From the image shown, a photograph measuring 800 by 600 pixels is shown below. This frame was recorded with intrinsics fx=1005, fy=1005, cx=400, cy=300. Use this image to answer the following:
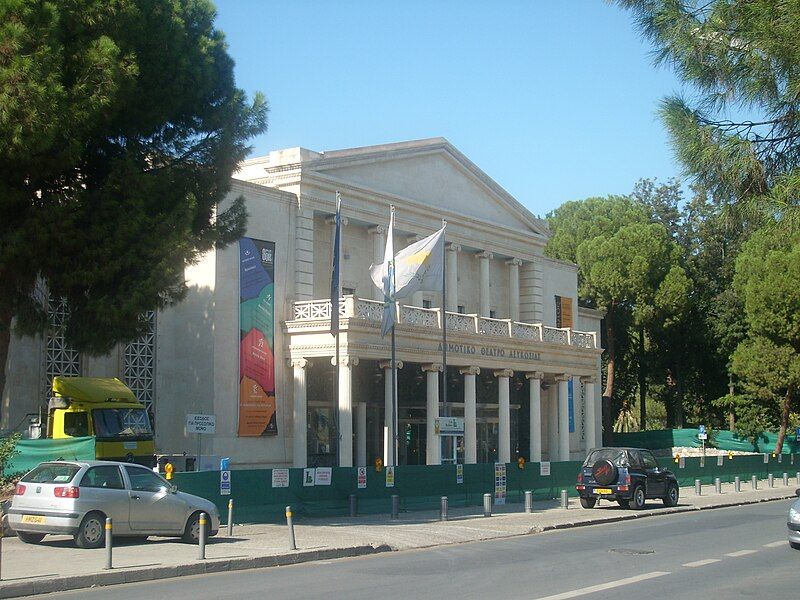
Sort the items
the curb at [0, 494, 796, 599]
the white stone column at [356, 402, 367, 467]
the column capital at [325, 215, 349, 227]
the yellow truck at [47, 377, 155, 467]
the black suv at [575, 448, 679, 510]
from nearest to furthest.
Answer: the curb at [0, 494, 796, 599] → the yellow truck at [47, 377, 155, 467] → the black suv at [575, 448, 679, 510] → the column capital at [325, 215, 349, 227] → the white stone column at [356, 402, 367, 467]

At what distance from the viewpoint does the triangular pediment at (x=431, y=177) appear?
41438mm

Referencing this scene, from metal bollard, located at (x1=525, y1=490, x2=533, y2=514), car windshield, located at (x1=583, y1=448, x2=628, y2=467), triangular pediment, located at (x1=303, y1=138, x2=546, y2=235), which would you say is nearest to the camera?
metal bollard, located at (x1=525, y1=490, x2=533, y2=514)

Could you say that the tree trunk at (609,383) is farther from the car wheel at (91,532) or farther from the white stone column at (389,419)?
the car wheel at (91,532)

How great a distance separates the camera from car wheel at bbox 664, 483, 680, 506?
105 feet

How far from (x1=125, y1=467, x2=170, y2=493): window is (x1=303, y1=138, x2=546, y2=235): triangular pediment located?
21.6 metres

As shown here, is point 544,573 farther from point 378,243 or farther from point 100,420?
point 378,243

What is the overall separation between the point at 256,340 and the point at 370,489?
1166cm

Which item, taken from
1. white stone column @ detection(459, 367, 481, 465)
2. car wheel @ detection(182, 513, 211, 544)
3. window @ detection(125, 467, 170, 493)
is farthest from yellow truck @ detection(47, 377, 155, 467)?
white stone column @ detection(459, 367, 481, 465)

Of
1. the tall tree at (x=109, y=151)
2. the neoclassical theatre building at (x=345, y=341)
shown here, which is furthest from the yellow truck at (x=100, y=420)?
the tall tree at (x=109, y=151)

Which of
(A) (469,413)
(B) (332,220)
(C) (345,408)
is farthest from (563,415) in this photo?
(C) (345,408)

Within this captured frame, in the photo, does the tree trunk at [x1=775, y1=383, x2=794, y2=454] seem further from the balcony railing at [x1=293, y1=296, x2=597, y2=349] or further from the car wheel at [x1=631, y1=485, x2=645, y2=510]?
the car wheel at [x1=631, y1=485, x2=645, y2=510]

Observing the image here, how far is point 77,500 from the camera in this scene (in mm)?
17938

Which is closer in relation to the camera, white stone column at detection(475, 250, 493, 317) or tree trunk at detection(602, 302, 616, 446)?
white stone column at detection(475, 250, 493, 317)

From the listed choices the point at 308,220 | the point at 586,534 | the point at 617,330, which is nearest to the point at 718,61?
the point at 586,534
